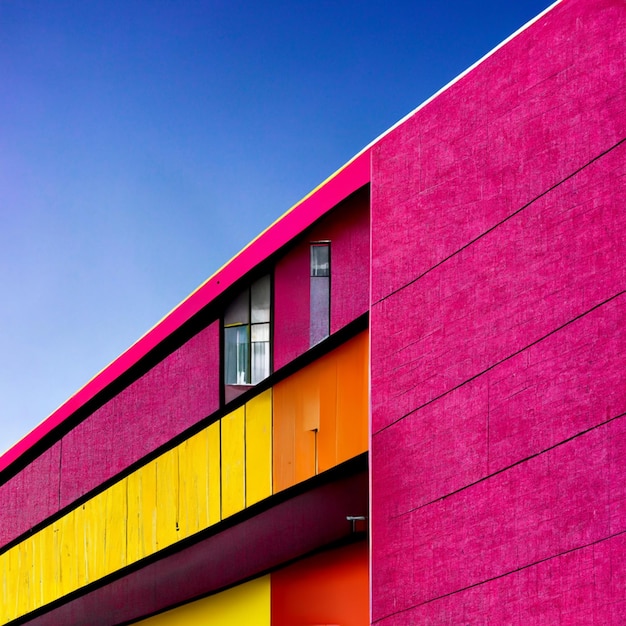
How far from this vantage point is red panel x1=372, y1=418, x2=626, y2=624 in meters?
4.46

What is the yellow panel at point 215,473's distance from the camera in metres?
6.44

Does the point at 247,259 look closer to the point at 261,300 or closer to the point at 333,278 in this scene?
the point at 261,300

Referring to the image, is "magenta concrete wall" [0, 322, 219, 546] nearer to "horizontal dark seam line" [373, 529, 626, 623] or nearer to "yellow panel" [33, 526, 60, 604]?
"yellow panel" [33, 526, 60, 604]

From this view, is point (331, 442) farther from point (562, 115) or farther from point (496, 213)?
point (562, 115)

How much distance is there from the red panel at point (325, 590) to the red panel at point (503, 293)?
1.11m

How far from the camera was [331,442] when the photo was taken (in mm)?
5832

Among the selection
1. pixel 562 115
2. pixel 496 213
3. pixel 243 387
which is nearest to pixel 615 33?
pixel 562 115

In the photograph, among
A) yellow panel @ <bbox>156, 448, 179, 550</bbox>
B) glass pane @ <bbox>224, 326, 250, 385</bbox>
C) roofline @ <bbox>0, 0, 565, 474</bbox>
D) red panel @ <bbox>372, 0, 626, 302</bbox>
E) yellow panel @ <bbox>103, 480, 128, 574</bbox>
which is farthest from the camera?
Answer: yellow panel @ <bbox>103, 480, 128, 574</bbox>

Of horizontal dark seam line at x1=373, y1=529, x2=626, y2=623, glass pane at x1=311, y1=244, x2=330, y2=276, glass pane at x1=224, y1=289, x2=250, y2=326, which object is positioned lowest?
horizontal dark seam line at x1=373, y1=529, x2=626, y2=623

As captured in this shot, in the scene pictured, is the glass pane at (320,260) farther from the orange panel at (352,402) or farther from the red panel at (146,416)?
the red panel at (146,416)

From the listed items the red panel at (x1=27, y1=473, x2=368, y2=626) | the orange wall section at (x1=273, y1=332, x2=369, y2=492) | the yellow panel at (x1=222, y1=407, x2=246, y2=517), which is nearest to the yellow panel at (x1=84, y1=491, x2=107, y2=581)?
the red panel at (x1=27, y1=473, x2=368, y2=626)

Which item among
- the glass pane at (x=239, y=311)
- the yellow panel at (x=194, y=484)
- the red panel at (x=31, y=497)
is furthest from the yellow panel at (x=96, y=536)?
the red panel at (x=31, y=497)

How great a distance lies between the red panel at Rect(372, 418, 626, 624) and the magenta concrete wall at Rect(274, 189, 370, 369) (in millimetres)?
1647

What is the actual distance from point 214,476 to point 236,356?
0.97 m
